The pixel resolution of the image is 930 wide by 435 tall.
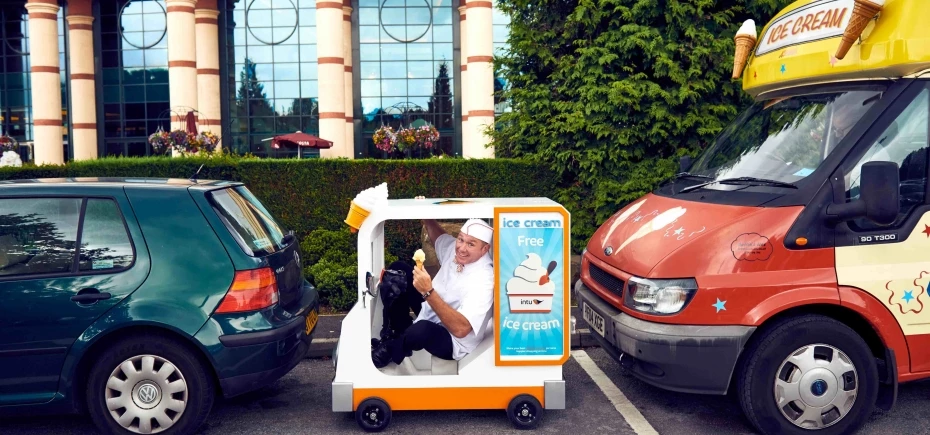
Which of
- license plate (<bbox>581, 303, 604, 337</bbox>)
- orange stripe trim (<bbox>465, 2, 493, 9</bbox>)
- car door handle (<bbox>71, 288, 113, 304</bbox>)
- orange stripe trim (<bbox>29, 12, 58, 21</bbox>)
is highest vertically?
orange stripe trim (<bbox>29, 12, 58, 21</bbox>)

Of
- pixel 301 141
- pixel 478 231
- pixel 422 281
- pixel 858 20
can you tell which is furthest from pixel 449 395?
pixel 301 141

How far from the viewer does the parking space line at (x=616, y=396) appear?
4.69 metres

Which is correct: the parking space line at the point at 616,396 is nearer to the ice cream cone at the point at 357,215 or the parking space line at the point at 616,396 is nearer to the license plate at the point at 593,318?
the license plate at the point at 593,318

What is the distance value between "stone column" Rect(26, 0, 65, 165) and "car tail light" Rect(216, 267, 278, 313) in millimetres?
26867

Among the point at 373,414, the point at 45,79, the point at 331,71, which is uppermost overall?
the point at 45,79

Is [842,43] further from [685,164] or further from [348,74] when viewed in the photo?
[348,74]

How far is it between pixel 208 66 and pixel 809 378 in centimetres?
2803

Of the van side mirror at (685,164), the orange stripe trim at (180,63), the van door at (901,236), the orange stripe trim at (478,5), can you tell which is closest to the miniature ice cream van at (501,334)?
the van door at (901,236)

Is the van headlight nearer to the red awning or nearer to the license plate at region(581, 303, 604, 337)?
the license plate at region(581, 303, 604, 337)

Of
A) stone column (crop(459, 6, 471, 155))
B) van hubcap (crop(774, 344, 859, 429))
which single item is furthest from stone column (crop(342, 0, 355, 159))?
van hubcap (crop(774, 344, 859, 429))

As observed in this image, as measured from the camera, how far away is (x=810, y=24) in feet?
16.9

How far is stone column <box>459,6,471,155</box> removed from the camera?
87.9 ft

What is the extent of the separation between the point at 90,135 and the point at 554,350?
3084 cm

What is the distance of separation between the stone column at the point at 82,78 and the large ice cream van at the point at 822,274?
29784 mm
